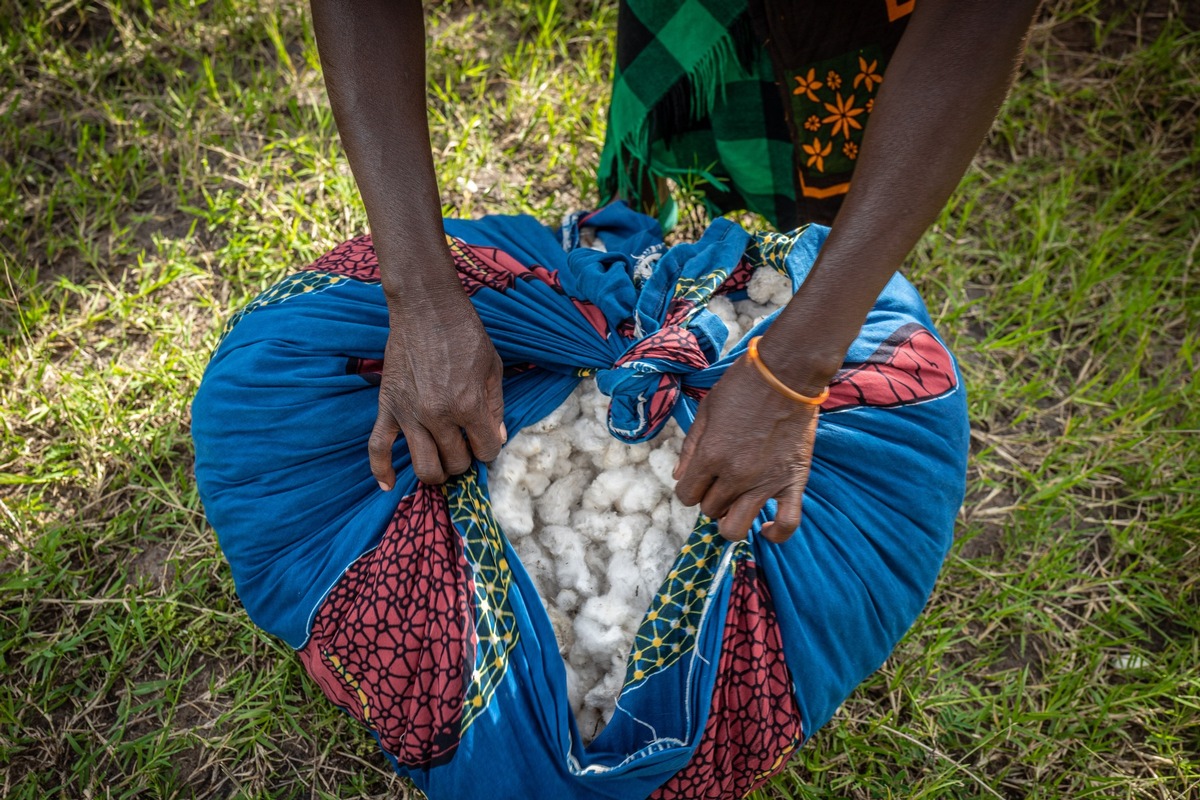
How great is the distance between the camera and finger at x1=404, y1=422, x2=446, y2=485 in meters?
1.23

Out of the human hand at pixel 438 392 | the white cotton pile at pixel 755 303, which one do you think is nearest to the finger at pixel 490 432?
the human hand at pixel 438 392

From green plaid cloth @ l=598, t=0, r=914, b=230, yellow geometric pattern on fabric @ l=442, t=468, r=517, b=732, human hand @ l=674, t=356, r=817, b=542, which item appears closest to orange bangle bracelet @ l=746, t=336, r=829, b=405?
human hand @ l=674, t=356, r=817, b=542

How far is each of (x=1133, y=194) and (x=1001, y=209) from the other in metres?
0.37

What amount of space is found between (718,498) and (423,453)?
44 cm

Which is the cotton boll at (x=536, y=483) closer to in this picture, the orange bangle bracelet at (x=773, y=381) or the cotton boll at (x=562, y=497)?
the cotton boll at (x=562, y=497)

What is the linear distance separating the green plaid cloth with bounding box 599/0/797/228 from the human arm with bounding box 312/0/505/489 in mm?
624

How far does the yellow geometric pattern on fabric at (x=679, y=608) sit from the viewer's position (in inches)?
47.0

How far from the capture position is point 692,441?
1.19 metres

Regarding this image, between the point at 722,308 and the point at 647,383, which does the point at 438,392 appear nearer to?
the point at 647,383

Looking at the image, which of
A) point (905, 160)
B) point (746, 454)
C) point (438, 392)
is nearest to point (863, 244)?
point (905, 160)

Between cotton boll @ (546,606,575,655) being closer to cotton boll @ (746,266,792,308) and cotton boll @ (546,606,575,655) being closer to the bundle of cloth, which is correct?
the bundle of cloth

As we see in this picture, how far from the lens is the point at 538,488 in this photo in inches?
53.1

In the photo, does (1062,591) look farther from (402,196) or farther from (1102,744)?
(402,196)

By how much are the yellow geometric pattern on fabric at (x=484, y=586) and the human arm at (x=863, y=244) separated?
0.29 meters
